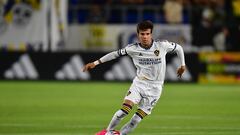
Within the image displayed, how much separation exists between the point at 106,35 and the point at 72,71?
194 centimetres

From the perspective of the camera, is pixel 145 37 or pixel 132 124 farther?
pixel 132 124

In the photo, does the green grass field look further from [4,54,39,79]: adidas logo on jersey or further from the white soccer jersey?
the white soccer jersey

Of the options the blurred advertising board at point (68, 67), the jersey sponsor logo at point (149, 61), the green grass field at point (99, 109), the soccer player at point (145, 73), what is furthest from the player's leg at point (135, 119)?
the blurred advertising board at point (68, 67)

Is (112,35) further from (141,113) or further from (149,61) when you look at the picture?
(141,113)

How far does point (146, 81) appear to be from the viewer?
11.4 m

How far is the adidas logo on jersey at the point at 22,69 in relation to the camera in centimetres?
2722

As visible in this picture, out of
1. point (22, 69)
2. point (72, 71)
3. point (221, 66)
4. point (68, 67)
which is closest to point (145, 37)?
point (68, 67)

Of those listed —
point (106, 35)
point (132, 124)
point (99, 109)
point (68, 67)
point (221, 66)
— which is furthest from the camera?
point (106, 35)

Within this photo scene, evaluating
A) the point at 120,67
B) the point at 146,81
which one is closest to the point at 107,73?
the point at 120,67

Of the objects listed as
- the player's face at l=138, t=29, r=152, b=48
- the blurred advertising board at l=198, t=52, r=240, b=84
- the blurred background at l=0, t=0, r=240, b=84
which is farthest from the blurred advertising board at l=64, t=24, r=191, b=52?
the player's face at l=138, t=29, r=152, b=48

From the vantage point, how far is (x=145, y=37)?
11172mm

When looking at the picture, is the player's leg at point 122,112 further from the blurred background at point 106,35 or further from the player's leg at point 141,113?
the blurred background at point 106,35

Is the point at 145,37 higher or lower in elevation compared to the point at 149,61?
higher

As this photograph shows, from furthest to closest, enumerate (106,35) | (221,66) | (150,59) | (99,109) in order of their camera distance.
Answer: (106,35)
(221,66)
(99,109)
(150,59)
